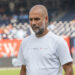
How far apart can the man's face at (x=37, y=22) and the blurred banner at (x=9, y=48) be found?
11.2 m

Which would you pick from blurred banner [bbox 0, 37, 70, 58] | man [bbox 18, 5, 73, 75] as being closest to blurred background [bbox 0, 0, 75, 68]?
blurred banner [bbox 0, 37, 70, 58]

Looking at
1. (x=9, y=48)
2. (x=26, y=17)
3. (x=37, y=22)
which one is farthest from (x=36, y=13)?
(x=26, y=17)

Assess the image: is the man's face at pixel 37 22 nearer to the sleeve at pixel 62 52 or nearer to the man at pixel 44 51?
the man at pixel 44 51

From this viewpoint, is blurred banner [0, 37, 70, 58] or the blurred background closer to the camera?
blurred banner [0, 37, 70, 58]

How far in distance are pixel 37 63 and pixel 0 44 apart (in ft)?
37.1

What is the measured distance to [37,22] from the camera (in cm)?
305

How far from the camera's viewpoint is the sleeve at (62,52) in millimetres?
3057

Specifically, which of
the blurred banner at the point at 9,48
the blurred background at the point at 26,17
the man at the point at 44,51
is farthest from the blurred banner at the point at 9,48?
the man at the point at 44,51

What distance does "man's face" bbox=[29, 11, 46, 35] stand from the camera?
3041mm

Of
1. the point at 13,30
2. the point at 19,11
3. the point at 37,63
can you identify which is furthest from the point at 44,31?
the point at 19,11

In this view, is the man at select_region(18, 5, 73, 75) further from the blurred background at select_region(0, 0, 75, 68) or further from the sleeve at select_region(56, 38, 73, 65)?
the blurred background at select_region(0, 0, 75, 68)

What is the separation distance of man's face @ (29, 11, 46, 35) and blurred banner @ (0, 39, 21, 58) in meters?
11.2

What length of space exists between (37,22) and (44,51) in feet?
0.97

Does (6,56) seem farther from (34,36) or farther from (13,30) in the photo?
(34,36)
